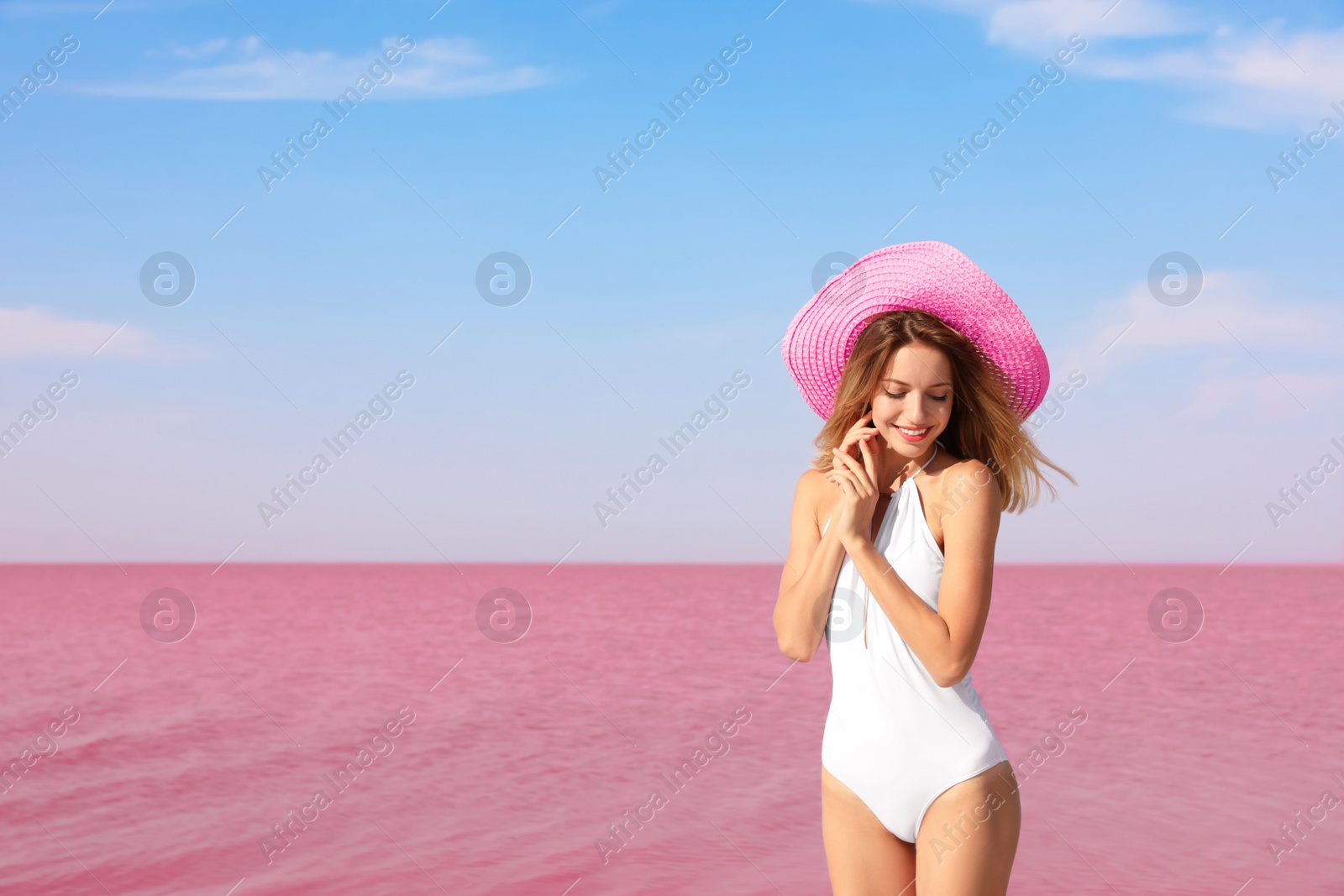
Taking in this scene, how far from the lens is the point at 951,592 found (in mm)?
2527

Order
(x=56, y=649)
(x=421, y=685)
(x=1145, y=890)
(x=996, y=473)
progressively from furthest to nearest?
(x=56, y=649) → (x=421, y=685) → (x=1145, y=890) → (x=996, y=473)

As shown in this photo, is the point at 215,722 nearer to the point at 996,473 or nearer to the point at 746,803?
the point at 746,803

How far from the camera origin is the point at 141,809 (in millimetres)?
8227

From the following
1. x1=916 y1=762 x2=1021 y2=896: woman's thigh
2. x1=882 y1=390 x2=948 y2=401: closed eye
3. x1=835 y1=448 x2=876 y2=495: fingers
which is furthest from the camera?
x1=882 y1=390 x2=948 y2=401: closed eye

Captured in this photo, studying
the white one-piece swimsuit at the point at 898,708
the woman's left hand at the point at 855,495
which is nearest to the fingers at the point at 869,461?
the woman's left hand at the point at 855,495

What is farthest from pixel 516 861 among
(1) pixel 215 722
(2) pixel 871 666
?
(1) pixel 215 722

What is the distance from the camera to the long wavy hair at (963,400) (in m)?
2.77

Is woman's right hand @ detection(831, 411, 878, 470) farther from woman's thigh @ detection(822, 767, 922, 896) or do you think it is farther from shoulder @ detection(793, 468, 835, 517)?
woman's thigh @ detection(822, 767, 922, 896)

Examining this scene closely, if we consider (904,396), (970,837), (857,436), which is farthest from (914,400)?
(970,837)

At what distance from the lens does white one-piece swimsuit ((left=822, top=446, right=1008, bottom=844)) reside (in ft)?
8.36

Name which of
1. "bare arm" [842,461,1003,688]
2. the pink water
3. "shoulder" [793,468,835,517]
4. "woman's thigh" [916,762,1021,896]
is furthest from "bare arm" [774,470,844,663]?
the pink water

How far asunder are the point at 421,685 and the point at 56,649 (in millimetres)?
9661

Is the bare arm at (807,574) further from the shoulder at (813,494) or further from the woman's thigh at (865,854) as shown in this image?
the woman's thigh at (865,854)

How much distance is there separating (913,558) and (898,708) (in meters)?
0.36
